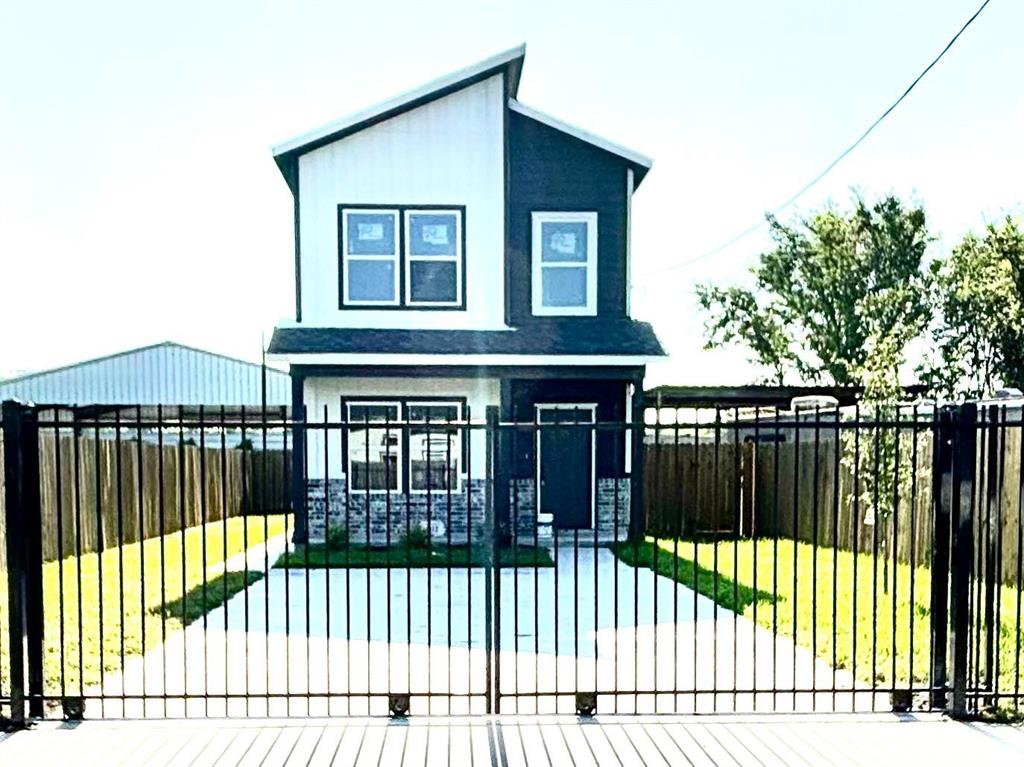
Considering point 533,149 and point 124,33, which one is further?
point 533,149

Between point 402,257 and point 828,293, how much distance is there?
67.6 feet

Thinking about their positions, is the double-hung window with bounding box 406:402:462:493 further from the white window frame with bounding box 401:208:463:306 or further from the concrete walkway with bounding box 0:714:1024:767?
the concrete walkway with bounding box 0:714:1024:767

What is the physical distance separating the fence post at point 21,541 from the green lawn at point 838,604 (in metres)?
3.53

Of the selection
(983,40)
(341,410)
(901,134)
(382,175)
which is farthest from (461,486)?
(901,134)

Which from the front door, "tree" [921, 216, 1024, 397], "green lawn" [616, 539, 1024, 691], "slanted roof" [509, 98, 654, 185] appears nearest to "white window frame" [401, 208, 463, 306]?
"slanted roof" [509, 98, 654, 185]

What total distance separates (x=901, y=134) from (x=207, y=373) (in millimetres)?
21141

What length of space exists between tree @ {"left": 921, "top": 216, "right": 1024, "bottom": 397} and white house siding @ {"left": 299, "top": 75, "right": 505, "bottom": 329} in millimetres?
17690

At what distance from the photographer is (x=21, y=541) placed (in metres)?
4.31

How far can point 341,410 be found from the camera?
11516 mm

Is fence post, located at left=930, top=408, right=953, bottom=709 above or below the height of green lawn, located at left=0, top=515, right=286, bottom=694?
above

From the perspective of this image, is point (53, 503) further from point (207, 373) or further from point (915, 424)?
point (207, 373)

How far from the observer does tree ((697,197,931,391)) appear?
2655 centimetres

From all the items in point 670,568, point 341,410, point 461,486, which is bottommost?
point 670,568

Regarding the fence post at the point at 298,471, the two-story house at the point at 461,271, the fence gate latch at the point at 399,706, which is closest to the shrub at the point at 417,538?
the two-story house at the point at 461,271
